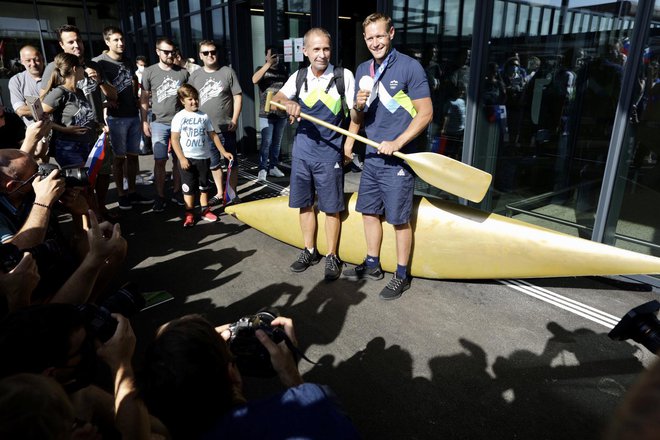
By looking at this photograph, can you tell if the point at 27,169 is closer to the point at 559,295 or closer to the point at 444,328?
the point at 444,328

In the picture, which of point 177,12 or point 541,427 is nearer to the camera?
point 541,427

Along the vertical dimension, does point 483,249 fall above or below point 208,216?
above

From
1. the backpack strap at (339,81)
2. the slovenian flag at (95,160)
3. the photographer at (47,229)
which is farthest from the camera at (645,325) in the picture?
the slovenian flag at (95,160)

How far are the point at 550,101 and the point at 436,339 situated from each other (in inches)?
112

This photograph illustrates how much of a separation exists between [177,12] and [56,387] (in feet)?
35.1

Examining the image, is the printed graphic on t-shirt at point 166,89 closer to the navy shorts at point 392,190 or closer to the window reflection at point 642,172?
the navy shorts at point 392,190

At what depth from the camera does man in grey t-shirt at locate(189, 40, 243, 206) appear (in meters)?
5.12

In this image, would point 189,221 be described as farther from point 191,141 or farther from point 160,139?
point 160,139

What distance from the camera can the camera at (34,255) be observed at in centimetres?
181

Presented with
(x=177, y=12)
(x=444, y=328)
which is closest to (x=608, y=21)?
(x=444, y=328)

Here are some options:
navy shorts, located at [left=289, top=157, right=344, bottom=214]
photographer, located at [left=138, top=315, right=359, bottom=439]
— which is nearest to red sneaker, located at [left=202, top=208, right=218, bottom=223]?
navy shorts, located at [left=289, top=157, right=344, bottom=214]

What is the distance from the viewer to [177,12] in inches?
392

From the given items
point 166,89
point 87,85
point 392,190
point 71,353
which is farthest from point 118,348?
point 166,89

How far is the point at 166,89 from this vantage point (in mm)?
5047
